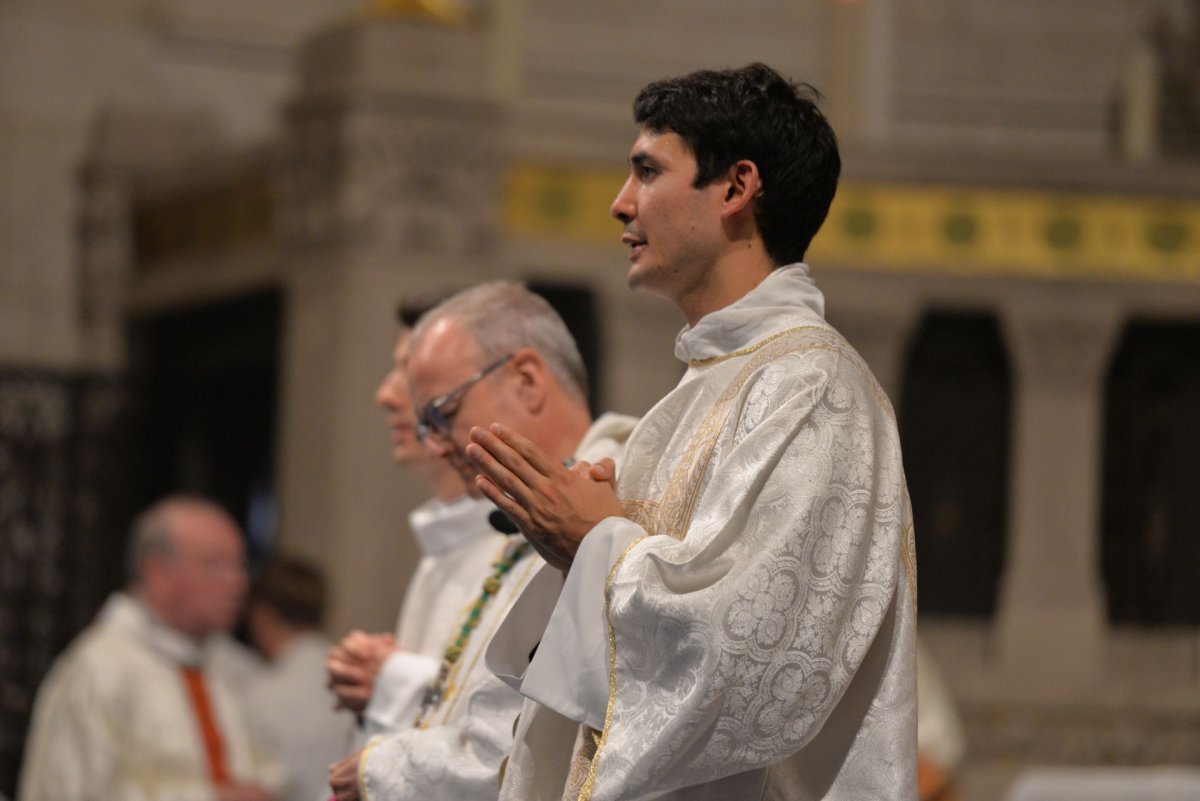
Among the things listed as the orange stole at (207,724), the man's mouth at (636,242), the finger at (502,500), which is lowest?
Result: the orange stole at (207,724)

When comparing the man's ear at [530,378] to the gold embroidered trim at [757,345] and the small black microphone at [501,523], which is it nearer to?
the small black microphone at [501,523]

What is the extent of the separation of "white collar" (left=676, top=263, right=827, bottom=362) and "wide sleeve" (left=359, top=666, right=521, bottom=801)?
2.57 feet

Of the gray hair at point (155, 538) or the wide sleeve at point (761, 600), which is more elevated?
the wide sleeve at point (761, 600)

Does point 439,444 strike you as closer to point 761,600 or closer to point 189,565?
point 761,600

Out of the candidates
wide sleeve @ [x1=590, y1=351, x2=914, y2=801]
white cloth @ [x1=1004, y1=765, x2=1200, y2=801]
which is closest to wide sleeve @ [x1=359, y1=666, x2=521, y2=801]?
wide sleeve @ [x1=590, y1=351, x2=914, y2=801]

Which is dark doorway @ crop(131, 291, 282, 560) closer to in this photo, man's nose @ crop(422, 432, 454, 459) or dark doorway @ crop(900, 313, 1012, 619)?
dark doorway @ crop(900, 313, 1012, 619)

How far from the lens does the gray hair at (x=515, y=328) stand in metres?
3.66

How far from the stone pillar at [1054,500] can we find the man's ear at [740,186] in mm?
7279

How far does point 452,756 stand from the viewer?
10.7ft

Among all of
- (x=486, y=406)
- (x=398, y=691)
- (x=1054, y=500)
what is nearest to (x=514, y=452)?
(x=486, y=406)

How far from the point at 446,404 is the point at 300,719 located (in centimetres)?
378

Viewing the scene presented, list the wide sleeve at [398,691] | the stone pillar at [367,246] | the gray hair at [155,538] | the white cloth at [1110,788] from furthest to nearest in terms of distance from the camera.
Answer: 1. the stone pillar at [367,246]
2. the gray hair at [155,538]
3. the white cloth at [1110,788]
4. the wide sleeve at [398,691]

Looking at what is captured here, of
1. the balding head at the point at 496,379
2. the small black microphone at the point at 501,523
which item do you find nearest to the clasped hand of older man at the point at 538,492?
the small black microphone at the point at 501,523

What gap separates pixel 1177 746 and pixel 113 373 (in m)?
5.54
